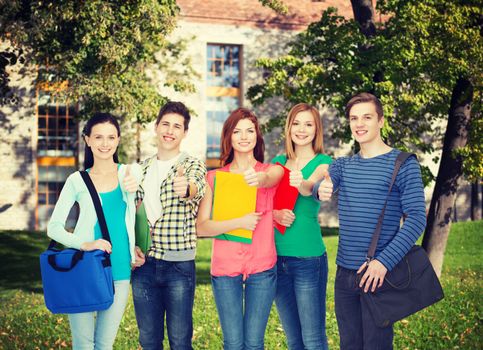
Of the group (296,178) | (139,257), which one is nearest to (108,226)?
(139,257)

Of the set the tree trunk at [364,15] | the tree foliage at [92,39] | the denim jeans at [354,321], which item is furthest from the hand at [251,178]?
the tree trunk at [364,15]

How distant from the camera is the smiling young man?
473 centimetres

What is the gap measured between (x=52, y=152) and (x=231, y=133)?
98.8 feet

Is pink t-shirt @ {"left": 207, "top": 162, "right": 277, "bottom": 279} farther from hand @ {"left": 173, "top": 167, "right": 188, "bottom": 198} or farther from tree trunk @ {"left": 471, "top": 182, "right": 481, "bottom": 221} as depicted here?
tree trunk @ {"left": 471, "top": 182, "right": 481, "bottom": 221}

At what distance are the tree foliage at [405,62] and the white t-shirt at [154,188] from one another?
9603mm

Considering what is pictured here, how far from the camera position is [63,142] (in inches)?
1304

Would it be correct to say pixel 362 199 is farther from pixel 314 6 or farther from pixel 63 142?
pixel 314 6

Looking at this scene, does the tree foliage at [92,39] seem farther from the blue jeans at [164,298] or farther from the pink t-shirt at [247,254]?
the pink t-shirt at [247,254]

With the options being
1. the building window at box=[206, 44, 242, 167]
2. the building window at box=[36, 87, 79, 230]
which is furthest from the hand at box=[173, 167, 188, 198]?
the building window at box=[206, 44, 242, 167]

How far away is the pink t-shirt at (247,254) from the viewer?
471cm

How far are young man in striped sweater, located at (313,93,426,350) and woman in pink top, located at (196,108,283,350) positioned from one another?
0.48 metres

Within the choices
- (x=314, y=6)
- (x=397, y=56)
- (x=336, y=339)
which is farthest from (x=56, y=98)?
(x=314, y=6)

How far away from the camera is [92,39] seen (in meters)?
13.6

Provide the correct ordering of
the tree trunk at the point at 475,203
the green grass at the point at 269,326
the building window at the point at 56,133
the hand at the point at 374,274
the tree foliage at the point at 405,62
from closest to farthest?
1. the hand at the point at 374,274
2. the green grass at the point at 269,326
3. the tree foliage at the point at 405,62
4. the building window at the point at 56,133
5. the tree trunk at the point at 475,203
